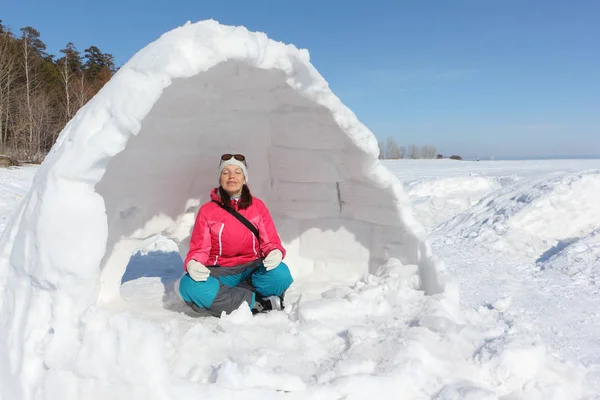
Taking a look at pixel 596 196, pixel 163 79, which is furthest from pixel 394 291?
pixel 596 196

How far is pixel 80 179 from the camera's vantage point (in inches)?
64.9

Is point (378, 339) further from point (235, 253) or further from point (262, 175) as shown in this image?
point (262, 175)

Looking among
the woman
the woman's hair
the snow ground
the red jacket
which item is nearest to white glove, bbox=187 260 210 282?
the woman

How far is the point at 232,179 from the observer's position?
2639 millimetres

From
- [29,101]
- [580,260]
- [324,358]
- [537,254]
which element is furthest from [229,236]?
[29,101]

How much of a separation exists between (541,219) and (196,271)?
3.53 m

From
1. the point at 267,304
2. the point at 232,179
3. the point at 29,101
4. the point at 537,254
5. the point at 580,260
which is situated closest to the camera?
the point at 267,304

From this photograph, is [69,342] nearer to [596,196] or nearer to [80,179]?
[80,179]

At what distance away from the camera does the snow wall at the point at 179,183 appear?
1.59 metres

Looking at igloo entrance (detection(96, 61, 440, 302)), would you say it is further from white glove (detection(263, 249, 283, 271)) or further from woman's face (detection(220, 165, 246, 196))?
white glove (detection(263, 249, 283, 271))

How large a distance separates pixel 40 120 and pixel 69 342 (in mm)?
17268

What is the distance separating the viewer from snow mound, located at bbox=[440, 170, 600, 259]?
413 cm

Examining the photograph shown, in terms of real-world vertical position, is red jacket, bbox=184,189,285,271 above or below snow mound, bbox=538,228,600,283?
above

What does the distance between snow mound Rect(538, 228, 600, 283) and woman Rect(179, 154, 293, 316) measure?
7.06 feet
